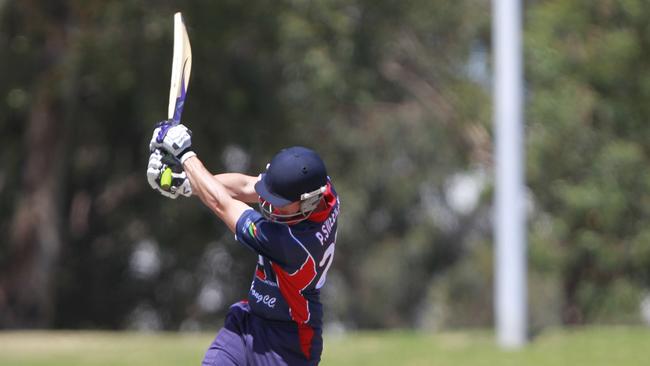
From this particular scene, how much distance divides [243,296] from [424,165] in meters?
5.82

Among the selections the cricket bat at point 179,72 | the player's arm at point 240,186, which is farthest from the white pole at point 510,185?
the player's arm at point 240,186

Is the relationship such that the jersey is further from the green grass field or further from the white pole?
the white pole

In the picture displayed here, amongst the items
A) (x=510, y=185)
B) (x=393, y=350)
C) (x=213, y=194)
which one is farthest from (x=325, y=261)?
(x=510, y=185)

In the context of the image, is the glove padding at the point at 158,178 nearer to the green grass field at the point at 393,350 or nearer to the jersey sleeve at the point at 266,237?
the jersey sleeve at the point at 266,237

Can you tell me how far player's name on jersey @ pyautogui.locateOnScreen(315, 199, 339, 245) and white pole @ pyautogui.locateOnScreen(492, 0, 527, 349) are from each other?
27.6 ft

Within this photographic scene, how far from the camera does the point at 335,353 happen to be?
13062mm

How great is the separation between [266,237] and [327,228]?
0.38m

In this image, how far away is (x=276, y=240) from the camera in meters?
5.36

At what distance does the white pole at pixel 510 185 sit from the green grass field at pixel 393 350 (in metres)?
0.41

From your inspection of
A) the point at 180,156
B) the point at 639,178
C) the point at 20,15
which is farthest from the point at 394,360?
the point at 20,15

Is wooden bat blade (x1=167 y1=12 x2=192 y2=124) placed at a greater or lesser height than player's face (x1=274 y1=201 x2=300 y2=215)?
greater

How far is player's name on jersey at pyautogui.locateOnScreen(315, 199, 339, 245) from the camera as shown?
18.1 feet

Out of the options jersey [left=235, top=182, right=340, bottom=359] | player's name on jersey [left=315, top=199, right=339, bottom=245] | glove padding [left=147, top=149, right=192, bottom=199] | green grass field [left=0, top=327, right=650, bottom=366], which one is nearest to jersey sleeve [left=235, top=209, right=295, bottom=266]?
jersey [left=235, top=182, right=340, bottom=359]

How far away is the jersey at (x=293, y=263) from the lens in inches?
212
